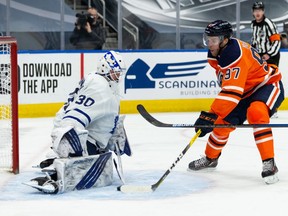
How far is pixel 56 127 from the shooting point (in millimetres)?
4148

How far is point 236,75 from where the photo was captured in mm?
4227

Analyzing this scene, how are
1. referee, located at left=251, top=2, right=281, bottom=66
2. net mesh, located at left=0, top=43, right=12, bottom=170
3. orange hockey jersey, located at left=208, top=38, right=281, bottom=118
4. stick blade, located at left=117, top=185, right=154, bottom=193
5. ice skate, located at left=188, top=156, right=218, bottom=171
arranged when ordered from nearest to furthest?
stick blade, located at left=117, top=185, right=154, bottom=193 → orange hockey jersey, located at left=208, top=38, right=281, bottom=118 → ice skate, located at left=188, top=156, right=218, bottom=171 → net mesh, located at left=0, top=43, right=12, bottom=170 → referee, located at left=251, top=2, right=281, bottom=66

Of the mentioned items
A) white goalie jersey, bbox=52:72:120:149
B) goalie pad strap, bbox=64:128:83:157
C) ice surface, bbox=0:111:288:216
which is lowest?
ice surface, bbox=0:111:288:216

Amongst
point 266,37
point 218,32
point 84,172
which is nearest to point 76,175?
point 84,172

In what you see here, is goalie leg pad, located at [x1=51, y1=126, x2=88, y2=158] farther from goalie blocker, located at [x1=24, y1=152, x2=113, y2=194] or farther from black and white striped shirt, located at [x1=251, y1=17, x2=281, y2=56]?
black and white striped shirt, located at [x1=251, y1=17, x2=281, y2=56]

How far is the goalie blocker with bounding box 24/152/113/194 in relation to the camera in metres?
3.95

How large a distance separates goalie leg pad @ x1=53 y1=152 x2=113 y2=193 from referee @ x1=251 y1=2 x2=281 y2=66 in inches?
144

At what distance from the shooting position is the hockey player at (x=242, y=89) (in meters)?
4.23

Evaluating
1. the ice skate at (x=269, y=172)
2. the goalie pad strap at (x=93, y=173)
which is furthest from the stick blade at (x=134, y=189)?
the ice skate at (x=269, y=172)

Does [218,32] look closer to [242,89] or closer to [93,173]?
[242,89]

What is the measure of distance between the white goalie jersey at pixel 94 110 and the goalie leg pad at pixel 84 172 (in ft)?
0.41

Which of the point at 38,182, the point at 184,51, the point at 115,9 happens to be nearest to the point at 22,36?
the point at 115,9

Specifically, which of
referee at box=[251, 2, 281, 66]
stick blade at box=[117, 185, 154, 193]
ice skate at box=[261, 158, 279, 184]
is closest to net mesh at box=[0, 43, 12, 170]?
stick blade at box=[117, 185, 154, 193]

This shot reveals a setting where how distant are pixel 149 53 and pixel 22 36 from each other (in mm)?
1664
